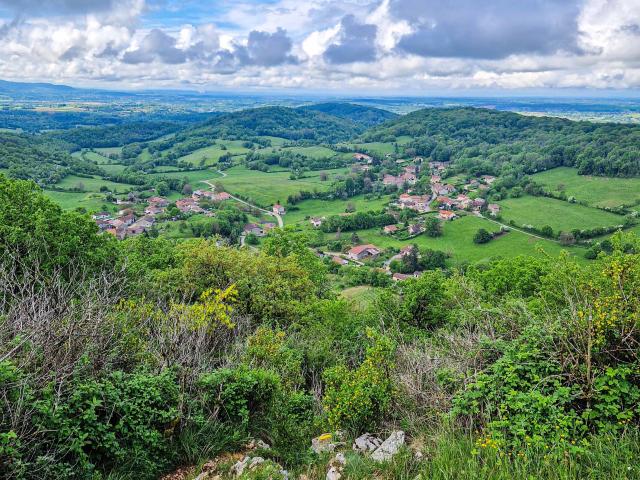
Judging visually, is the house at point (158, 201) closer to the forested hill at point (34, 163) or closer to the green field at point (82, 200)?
the green field at point (82, 200)

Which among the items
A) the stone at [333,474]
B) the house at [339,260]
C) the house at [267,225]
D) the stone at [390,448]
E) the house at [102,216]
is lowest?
the house at [339,260]

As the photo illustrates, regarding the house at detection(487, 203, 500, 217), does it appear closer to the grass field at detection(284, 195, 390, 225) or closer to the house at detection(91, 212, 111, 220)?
the grass field at detection(284, 195, 390, 225)

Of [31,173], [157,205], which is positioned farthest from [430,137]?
[31,173]

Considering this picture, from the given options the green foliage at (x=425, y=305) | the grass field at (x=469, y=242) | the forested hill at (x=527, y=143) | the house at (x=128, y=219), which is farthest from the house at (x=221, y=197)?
the forested hill at (x=527, y=143)

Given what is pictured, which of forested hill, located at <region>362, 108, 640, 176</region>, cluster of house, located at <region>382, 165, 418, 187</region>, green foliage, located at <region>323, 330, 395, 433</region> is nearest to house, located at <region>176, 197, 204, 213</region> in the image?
cluster of house, located at <region>382, 165, 418, 187</region>

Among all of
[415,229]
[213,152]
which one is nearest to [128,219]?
[415,229]
